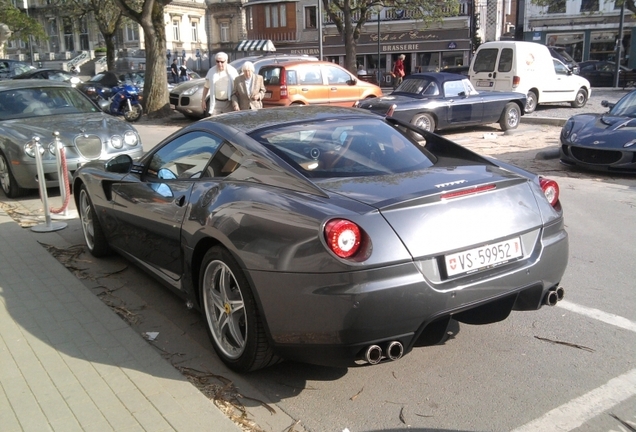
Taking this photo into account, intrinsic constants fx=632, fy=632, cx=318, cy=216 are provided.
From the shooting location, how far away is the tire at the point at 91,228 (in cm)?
596

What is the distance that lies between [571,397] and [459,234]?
1.10m

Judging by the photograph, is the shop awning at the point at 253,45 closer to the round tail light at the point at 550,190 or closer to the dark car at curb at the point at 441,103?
the dark car at curb at the point at 441,103

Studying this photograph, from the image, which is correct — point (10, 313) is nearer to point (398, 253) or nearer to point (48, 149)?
point (398, 253)

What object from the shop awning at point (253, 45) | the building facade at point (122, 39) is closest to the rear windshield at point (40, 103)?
the shop awning at point (253, 45)

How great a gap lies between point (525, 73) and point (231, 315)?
16.5 meters

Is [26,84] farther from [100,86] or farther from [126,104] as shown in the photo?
[100,86]

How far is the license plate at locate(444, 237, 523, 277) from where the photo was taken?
329cm

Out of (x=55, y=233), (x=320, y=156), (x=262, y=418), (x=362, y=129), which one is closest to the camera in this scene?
(x=262, y=418)

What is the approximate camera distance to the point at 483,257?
3398mm

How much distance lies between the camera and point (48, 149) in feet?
28.7

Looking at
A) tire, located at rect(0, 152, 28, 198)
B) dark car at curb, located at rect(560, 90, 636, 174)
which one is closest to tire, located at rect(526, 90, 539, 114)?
dark car at curb, located at rect(560, 90, 636, 174)

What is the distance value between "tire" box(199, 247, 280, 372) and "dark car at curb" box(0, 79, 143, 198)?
562cm

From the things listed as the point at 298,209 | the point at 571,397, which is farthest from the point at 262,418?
the point at 571,397

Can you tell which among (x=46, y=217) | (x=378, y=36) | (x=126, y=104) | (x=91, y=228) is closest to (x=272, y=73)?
(x=126, y=104)
